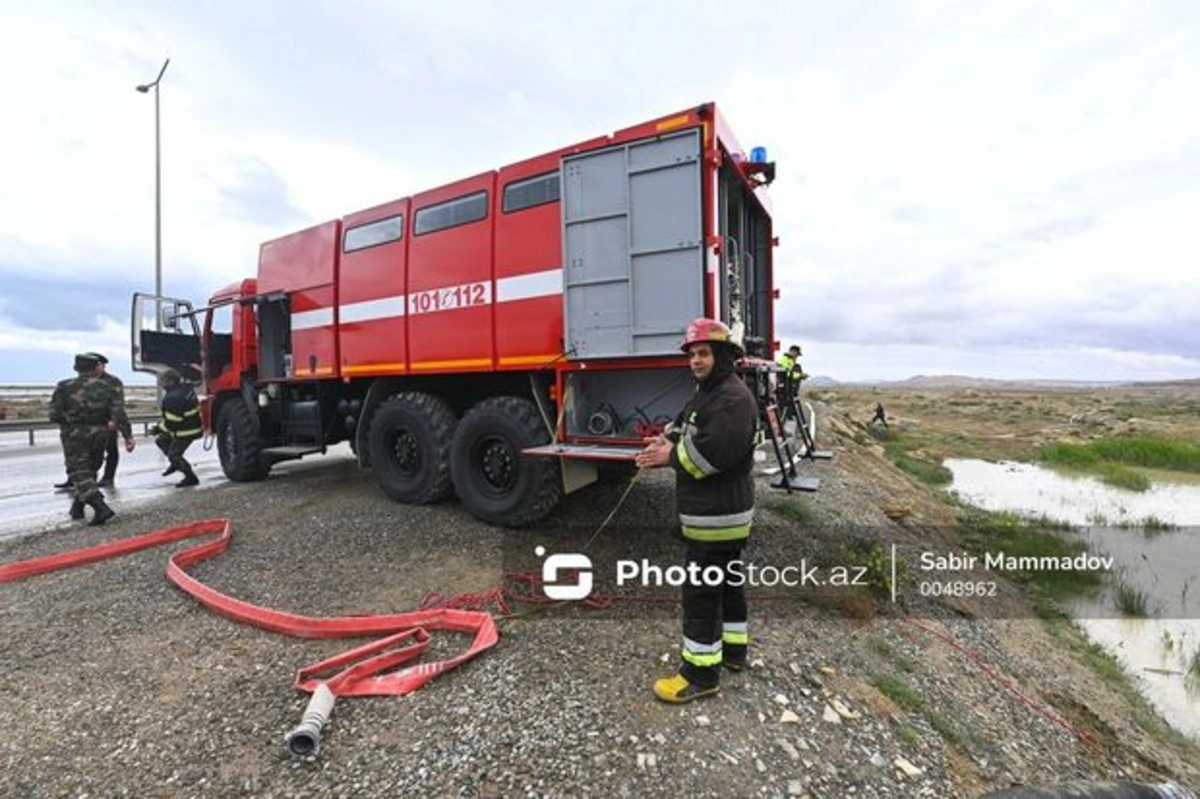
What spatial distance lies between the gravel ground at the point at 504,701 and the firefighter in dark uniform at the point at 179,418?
10.1ft

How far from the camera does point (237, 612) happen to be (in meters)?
4.02

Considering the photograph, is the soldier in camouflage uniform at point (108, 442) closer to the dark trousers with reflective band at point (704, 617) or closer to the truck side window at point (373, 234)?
the truck side window at point (373, 234)

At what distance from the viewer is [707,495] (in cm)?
303

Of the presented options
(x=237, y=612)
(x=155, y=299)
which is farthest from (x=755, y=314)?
(x=155, y=299)

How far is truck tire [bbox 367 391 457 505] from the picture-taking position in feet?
20.6

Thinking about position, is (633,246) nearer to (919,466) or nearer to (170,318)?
(170,318)

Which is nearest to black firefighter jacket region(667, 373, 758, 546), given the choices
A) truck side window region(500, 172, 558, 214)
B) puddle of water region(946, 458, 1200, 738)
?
truck side window region(500, 172, 558, 214)

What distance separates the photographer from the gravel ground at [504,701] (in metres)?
2.64

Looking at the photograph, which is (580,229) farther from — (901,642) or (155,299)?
(155,299)

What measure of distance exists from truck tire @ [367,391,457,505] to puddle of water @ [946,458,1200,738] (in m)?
6.71

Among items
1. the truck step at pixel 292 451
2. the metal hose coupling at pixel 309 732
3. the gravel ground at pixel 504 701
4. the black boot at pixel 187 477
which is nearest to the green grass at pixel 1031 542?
the gravel ground at pixel 504 701

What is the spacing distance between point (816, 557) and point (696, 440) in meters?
3.40

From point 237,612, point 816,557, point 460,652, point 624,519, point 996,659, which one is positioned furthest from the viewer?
point 624,519

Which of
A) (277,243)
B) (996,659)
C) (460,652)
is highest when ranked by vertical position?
(277,243)
